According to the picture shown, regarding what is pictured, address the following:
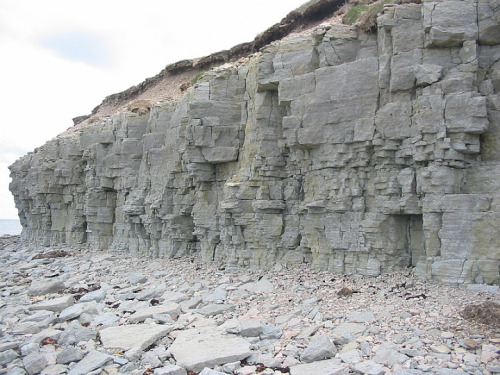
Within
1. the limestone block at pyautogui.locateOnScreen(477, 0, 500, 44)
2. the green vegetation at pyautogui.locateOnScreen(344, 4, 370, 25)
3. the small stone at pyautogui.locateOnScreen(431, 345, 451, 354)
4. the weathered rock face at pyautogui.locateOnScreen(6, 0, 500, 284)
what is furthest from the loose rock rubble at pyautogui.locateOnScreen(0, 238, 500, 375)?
the green vegetation at pyautogui.locateOnScreen(344, 4, 370, 25)

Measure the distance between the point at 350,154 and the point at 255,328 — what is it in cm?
716

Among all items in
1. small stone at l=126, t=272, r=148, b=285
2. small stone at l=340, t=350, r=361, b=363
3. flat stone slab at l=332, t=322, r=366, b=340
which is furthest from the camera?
small stone at l=126, t=272, r=148, b=285

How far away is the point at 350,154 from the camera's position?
1474 cm

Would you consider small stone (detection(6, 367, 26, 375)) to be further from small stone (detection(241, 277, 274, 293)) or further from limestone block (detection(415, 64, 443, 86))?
limestone block (detection(415, 64, 443, 86))

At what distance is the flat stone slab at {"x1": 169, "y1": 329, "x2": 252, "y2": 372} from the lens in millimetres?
9562

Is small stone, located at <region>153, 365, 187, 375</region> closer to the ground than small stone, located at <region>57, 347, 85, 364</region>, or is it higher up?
higher up

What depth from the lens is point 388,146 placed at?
13703 millimetres

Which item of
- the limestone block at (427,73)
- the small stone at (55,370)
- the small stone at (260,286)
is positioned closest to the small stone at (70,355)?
the small stone at (55,370)

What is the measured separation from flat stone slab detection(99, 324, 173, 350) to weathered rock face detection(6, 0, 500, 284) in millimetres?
6516

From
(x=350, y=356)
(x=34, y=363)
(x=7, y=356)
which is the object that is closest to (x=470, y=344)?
(x=350, y=356)

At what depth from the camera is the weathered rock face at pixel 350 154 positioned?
1227 centimetres

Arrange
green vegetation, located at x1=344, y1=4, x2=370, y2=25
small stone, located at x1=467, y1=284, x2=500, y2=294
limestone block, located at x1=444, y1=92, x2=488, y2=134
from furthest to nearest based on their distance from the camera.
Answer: green vegetation, located at x1=344, y1=4, x2=370, y2=25, limestone block, located at x1=444, y1=92, x2=488, y2=134, small stone, located at x1=467, y1=284, x2=500, y2=294

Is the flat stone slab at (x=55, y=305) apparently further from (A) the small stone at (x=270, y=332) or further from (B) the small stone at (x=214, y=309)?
(A) the small stone at (x=270, y=332)

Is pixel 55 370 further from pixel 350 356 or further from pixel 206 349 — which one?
pixel 350 356
